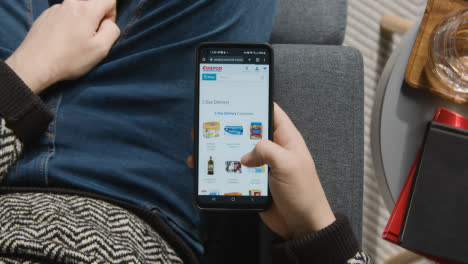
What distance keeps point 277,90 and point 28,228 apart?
46 centimetres

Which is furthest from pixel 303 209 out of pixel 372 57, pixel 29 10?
pixel 372 57

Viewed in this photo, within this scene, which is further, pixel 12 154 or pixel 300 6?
pixel 300 6

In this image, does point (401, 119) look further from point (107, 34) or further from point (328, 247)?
point (107, 34)

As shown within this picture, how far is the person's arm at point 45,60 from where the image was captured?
461mm

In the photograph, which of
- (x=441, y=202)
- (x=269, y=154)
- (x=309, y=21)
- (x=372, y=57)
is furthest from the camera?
(x=372, y=57)

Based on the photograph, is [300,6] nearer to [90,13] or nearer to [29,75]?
[90,13]

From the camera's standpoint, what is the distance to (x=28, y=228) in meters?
0.43

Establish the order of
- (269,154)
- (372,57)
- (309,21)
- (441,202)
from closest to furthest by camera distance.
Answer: (269,154)
(441,202)
(309,21)
(372,57)

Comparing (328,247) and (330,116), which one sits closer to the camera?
(328,247)

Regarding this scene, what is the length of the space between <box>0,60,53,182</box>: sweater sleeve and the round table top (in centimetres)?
60

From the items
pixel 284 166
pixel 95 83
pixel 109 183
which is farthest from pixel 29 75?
pixel 284 166

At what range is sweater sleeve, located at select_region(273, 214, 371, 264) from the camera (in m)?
0.44

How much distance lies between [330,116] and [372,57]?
1.78ft

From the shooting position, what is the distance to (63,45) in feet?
1.68
